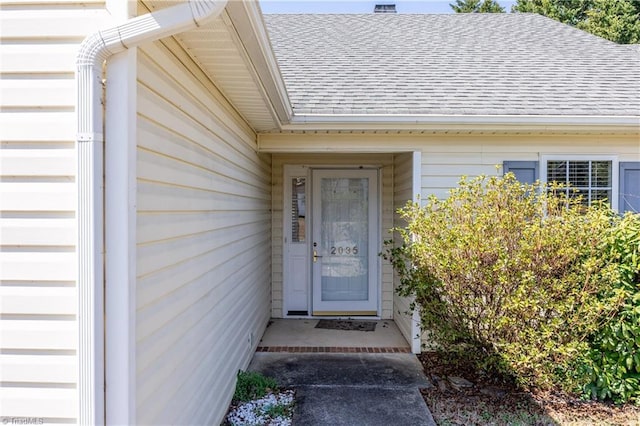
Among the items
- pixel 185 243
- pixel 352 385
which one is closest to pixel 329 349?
Result: pixel 352 385

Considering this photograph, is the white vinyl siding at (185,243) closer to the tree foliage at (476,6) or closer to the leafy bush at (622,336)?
the leafy bush at (622,336)

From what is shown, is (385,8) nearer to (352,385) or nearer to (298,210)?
(298,210)

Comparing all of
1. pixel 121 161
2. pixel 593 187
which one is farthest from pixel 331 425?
pixel 593 187

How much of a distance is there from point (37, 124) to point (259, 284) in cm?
390

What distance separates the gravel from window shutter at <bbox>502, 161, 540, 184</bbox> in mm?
3635

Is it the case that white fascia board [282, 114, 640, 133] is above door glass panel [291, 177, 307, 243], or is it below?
above

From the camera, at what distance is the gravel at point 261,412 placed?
3223 mm

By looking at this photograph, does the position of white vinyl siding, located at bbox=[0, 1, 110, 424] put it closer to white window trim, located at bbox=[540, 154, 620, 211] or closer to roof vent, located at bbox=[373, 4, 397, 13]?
white window trim, located at bbox=[540, 154, 620, 211]

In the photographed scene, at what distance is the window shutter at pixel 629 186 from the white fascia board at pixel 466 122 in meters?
0.50

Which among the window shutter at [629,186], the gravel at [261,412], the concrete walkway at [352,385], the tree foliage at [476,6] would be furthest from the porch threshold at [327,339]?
the tree foliage at [476,6]

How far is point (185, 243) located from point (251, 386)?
2.04m

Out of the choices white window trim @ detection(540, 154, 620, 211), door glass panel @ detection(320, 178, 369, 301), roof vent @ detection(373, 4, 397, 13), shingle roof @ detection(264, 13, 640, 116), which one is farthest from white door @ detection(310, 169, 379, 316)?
roof vent @ detection(373, 4, 397, 13)

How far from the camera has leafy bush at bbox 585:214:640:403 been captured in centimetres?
340

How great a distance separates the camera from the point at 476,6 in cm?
2206
